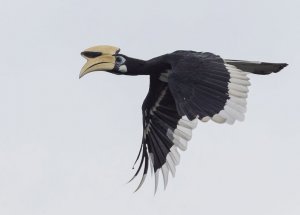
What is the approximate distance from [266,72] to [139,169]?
2566mm

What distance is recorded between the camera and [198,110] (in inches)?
819

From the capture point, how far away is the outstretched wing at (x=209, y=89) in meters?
20.7

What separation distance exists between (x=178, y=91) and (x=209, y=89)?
0.44 meters

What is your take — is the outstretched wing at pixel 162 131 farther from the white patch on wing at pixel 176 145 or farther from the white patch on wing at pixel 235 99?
the white patch on wing at pixel 235 99

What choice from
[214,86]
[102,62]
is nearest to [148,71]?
[102,62]

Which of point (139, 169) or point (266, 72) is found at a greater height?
point (266, 72)

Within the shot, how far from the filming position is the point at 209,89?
21.2 metres

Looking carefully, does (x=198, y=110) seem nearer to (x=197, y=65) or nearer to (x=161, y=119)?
(x=197, y=65)

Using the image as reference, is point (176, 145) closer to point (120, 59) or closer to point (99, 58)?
point (120, 59)

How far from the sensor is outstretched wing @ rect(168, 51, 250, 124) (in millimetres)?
20672

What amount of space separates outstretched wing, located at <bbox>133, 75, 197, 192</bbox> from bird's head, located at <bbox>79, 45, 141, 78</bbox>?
0.49m

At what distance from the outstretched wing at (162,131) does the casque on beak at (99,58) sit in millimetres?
698

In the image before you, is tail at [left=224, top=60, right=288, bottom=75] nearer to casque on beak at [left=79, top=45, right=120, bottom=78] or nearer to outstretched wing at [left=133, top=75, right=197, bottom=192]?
outstretched wing at [left=133, top=75, right=197, bottom=192]

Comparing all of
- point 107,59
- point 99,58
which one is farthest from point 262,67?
point 99,58
